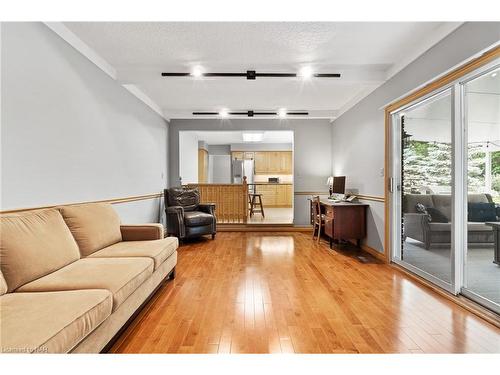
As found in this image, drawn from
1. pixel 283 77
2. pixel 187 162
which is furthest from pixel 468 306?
pixel 187 162

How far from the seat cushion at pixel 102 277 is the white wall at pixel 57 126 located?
0.69 metres

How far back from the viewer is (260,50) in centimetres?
310

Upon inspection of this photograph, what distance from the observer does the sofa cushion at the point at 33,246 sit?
168 cm

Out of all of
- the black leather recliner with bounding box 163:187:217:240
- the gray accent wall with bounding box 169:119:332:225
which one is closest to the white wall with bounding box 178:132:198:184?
the gray accent wall with bounding box 169:119:332:225

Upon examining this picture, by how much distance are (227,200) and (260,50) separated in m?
3.87

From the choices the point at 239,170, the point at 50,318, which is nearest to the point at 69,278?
the point at 50,318

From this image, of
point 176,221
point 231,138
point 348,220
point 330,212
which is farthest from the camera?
point 231,138

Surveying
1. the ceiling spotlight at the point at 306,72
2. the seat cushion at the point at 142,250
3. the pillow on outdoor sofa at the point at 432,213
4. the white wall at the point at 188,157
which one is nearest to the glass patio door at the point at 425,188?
the pillow on outdoor sofa at the point at 432,213

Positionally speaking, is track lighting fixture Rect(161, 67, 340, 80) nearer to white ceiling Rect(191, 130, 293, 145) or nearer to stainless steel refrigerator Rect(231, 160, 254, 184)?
white ceiling Rect(191, 130, 293, 145)

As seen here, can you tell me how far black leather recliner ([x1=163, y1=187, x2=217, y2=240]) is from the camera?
191 inches

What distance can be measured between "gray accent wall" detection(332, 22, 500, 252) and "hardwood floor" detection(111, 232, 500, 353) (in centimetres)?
123

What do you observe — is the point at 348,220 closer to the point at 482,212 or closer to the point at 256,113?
the point at 482,212

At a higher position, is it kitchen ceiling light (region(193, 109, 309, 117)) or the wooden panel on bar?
kitchen ceiling light (region(193, 109, 309, 117))
